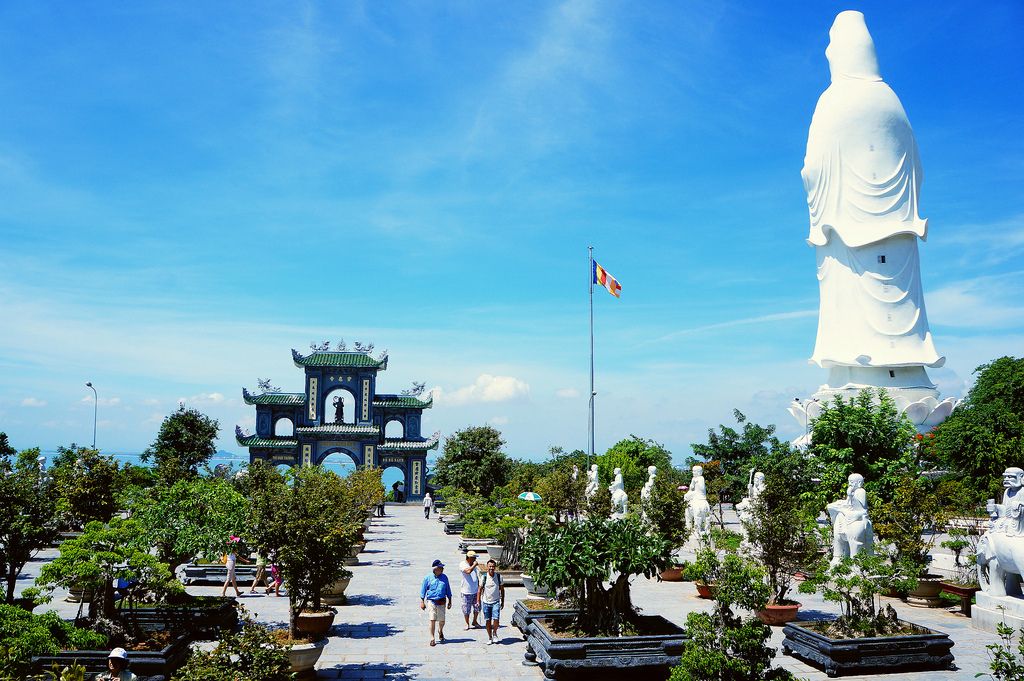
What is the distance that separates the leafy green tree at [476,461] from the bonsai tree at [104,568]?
92.4ft

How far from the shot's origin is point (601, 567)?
11477 mm

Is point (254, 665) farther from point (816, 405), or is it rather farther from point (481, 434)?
point (816, 405)

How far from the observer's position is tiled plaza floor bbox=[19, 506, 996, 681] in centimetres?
1145

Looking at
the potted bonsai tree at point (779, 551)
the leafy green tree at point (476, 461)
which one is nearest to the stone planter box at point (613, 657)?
the potted bonsai tree at point (779, 551)

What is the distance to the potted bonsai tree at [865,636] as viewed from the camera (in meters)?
11.3

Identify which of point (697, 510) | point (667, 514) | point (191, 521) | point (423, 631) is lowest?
point (423, 631)

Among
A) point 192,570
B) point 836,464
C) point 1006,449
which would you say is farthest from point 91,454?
point 1006,449

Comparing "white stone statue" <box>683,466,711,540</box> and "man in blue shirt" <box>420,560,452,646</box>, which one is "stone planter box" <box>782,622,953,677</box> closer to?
"man in blue shirt" <box>420,560,452,646</box>

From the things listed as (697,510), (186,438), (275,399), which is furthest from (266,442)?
(697,510)

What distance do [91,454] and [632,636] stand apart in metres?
15.7

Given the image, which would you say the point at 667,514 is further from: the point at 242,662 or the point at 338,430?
the point at 338,430

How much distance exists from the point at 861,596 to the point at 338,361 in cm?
4445

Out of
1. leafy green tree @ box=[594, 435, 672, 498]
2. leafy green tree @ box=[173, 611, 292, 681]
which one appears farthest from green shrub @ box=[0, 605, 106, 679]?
leafy green tree @ box=[594, 435, 672, 498]

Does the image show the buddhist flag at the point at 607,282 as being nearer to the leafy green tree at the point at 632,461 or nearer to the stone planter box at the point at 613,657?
the leafy green tree at the point at 632,461
